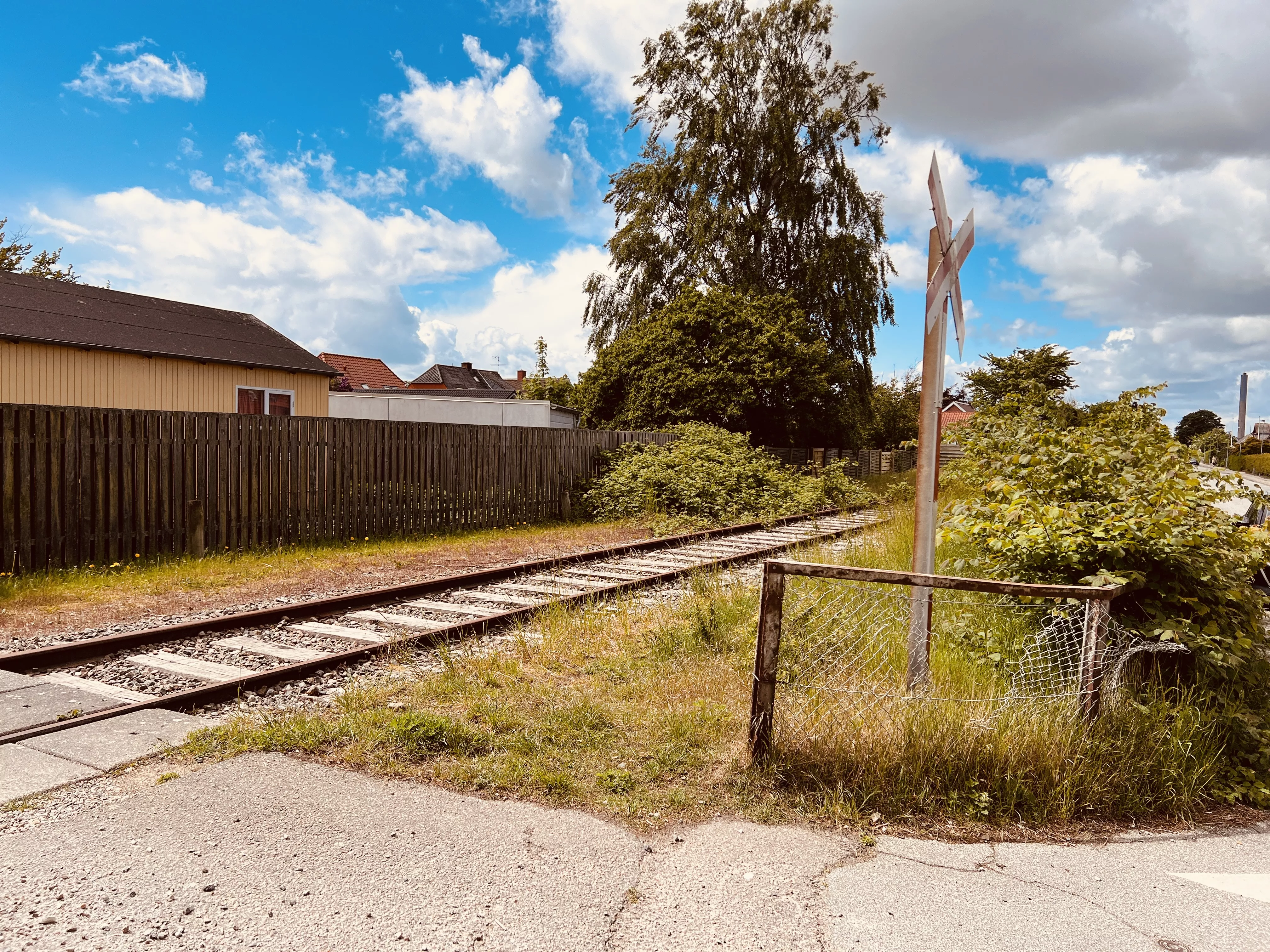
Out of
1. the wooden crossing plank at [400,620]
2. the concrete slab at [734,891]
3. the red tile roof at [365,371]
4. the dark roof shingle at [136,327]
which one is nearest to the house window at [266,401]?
the dark roof shingle at [136,327]

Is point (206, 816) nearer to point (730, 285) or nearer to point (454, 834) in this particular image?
point (454, 834)

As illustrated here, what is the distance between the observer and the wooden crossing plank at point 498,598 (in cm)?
816

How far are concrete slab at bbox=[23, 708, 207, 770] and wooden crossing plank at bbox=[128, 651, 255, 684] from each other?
0.74 metres

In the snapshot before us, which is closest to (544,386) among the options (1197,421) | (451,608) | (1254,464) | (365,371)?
(365,371)

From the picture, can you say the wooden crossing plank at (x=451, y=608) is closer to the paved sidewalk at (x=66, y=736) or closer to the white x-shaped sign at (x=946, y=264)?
the paved sidewalk at (x=66, y=736)

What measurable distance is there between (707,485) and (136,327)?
44.5ft

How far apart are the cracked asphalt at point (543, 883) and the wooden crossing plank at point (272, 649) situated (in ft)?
7.99

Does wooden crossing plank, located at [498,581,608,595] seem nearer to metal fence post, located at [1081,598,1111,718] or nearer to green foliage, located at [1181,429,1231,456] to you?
metal fence post, located at [1081,598,1111,718]

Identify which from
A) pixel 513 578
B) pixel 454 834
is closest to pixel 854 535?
pixel 513 578

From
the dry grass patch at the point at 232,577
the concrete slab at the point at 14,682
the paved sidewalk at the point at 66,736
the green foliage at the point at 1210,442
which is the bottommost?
the dry grass patch at the point at 232,577

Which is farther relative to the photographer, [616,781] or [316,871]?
[616,781]

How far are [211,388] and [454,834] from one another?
60.3 ft

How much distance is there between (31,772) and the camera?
3.80 m

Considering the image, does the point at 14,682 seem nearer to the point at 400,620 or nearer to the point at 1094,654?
the point at 400,620
